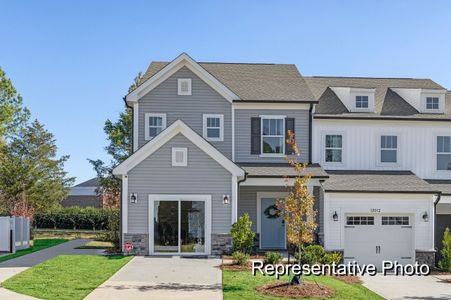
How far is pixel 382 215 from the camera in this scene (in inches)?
899

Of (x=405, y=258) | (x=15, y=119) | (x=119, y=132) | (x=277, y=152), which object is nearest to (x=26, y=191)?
(x=15, y=119)

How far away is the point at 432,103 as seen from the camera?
2636cm

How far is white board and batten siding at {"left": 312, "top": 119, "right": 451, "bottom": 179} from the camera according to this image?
82.7 ft

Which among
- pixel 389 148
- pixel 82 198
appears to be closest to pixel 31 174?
pixel 82 198

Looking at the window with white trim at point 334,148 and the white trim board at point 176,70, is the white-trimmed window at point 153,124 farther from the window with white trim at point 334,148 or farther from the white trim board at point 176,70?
the window with white trim at point 334,148

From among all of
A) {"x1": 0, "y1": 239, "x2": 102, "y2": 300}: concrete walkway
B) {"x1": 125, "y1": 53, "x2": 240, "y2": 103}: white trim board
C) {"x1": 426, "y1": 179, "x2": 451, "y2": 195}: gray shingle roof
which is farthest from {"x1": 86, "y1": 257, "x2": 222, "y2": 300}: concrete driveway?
{"x1": 426, "y1": 179, "x2": 451, "y2": 195}: gray shingle roof

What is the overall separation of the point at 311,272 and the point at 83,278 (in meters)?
7.28

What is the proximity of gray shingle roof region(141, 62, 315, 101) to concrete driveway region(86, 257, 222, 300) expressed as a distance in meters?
8.64

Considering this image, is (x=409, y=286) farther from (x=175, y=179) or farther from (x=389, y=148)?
(x=389, y=148)

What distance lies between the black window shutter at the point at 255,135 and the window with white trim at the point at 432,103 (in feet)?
28.8

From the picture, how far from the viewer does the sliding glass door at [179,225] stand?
21.4 metres

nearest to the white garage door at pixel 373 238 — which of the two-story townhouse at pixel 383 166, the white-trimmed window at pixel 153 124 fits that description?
the two-story townhouse at pixel 383 166

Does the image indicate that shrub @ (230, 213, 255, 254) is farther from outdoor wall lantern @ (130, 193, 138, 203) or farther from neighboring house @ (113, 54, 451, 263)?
outdoor wall lantern @ (130, 193, 138, 203)

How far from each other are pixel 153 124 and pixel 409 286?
12837 mm
